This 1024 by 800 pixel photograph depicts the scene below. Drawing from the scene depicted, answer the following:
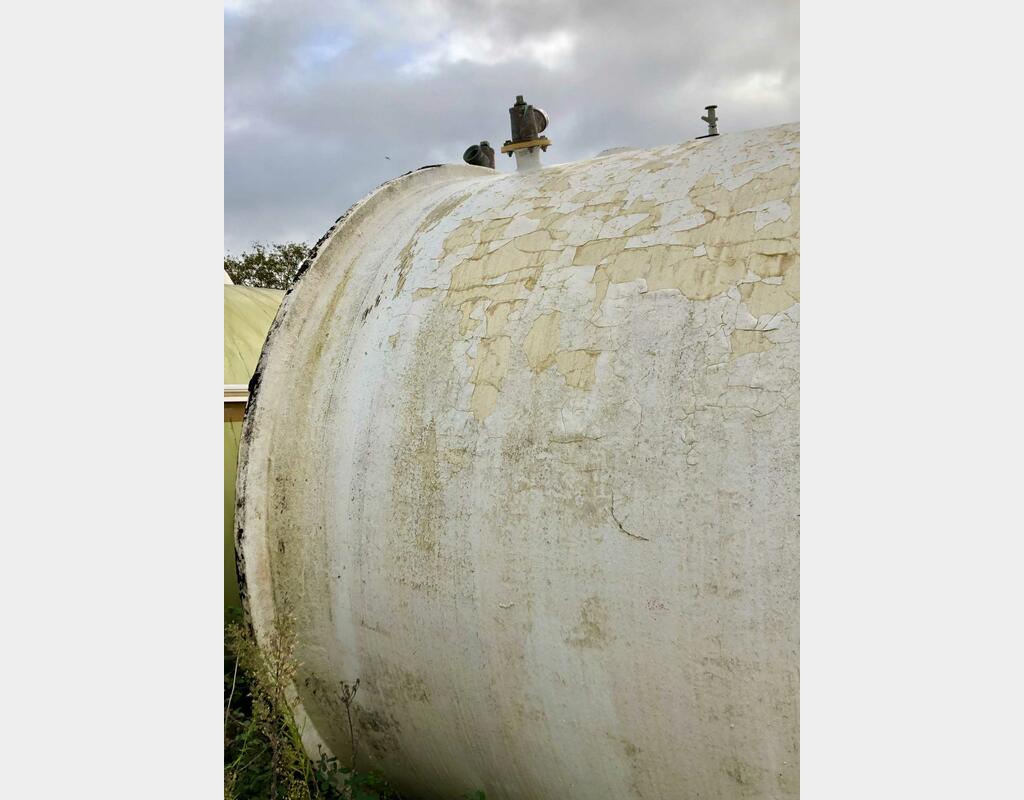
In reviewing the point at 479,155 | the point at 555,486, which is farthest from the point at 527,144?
the point at 555,486

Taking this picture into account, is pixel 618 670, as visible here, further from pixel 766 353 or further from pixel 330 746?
pixel 330 746

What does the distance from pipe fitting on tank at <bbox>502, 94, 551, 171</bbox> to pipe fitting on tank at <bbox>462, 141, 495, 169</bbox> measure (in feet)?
2.39

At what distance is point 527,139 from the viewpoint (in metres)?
3.48

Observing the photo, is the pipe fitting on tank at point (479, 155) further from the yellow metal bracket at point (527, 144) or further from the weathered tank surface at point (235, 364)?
the weathered tank surface at point (235, 364)

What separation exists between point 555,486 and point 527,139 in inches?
64.3

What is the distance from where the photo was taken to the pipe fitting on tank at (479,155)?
4.29m

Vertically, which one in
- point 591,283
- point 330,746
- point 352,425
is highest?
point 591,283

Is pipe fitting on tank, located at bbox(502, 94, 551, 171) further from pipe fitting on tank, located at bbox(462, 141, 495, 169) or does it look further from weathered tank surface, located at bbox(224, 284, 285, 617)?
weathered tank surface, located at bbox(224, 284, 285, 617)

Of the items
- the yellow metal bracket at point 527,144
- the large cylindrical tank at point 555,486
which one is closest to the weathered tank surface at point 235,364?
the large cylindrical tank at point 555,486

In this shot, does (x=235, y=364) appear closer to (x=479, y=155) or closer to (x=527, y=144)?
(x=479, y=155)

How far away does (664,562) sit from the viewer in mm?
2217

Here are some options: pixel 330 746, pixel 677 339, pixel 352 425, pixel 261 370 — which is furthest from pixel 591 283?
pixel 330 746

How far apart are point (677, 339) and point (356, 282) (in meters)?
1.54

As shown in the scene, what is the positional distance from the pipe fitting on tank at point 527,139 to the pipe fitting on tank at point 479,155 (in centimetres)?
73
